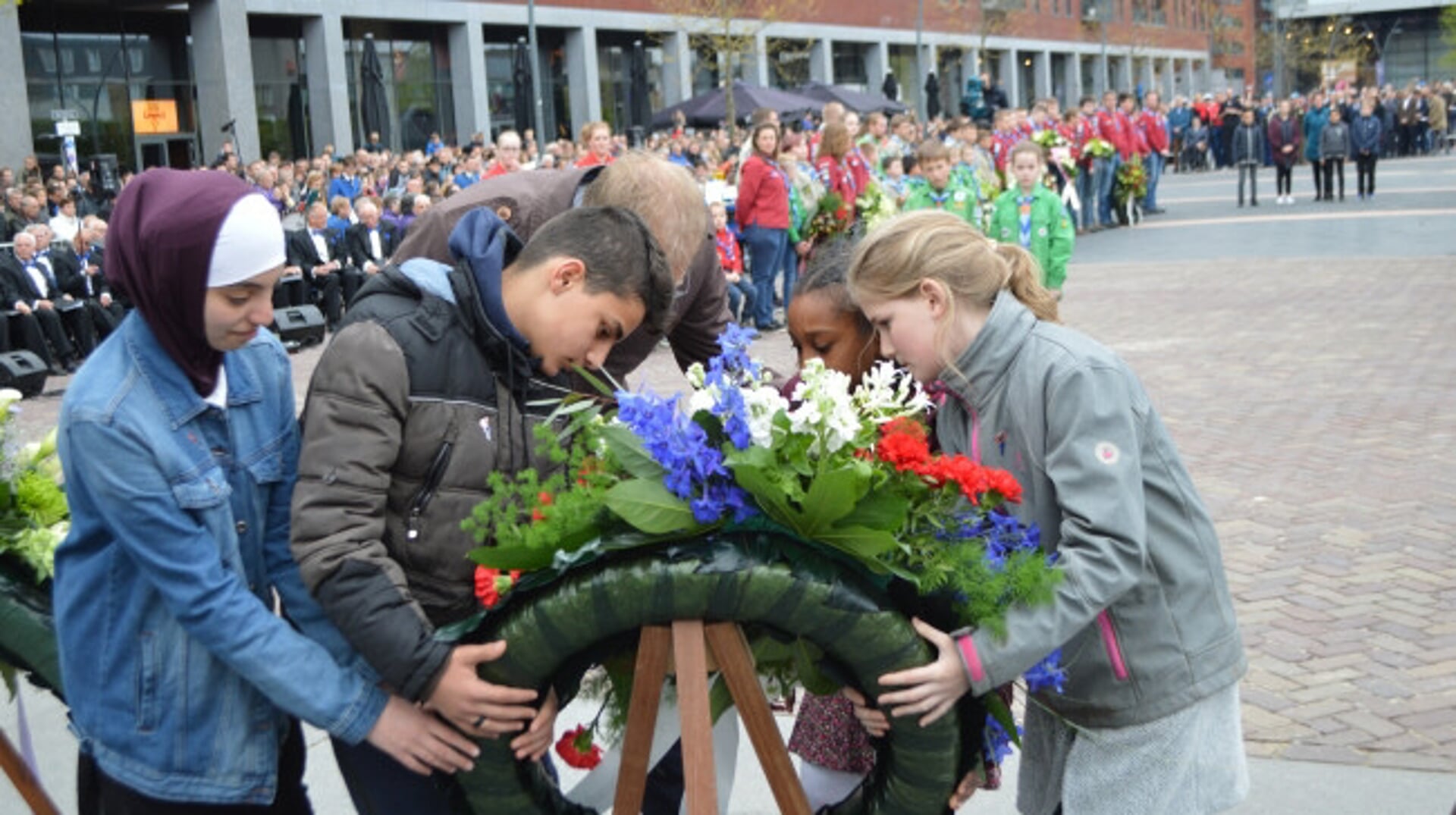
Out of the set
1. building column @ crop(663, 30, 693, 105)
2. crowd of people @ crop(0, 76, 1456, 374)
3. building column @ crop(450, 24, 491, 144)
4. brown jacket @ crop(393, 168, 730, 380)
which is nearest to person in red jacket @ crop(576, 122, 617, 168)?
crowd of people @ crop(0, 76, 1456, 374)

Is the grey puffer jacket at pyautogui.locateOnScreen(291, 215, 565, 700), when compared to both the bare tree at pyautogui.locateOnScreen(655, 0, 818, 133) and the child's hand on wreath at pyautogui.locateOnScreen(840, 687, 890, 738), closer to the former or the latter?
the child's hand on wreath at pyautogui.locateOnScreen(840, 687, 890, 738)

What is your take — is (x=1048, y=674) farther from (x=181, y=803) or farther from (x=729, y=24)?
(x=729, y=24)

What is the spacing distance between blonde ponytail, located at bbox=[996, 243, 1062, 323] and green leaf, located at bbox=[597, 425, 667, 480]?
3.02 ft

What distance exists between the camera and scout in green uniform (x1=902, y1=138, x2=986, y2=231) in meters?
14.8

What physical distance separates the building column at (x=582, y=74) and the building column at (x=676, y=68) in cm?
285

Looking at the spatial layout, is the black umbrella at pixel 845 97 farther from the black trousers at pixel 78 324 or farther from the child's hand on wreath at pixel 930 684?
the child's hand on wreath at pixel 930 684

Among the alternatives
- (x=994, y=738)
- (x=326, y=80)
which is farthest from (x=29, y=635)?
(x=326, y=80)

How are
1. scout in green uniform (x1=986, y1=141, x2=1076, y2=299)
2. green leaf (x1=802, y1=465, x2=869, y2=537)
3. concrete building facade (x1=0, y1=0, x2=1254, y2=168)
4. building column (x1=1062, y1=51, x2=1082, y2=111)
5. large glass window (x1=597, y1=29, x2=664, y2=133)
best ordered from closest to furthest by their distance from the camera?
green leaf (x1=802, y1=465, x2=869, y2=537), scout in green uniform (x1=986, y1=141, x2=1076, y2=299), concrete building facade (x1=0, y1=0, x2=1254, y2=168), large glass window (x1=597, y1=29, x2=664, y2=133), building column (x1=1062, y1=51, x2=1082, y2=111)

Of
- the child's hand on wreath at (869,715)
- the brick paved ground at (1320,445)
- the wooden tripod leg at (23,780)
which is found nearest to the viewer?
the child's hand on wreath at (869,715)

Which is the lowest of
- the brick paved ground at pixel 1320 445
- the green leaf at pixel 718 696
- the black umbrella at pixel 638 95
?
the brick paved ground at pixel 1320 445

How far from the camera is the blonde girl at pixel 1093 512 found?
105 inches

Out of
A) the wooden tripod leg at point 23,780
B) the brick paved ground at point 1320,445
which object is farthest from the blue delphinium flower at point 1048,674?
the brick paved ground at point 1320,445

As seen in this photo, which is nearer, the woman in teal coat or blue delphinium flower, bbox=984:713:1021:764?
blue delphinium flower, bbox=984:713:1021:764

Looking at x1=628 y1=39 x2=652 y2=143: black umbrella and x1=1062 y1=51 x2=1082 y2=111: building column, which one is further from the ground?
x1=1062 y1=51 x2=1082 y2=111: building column
